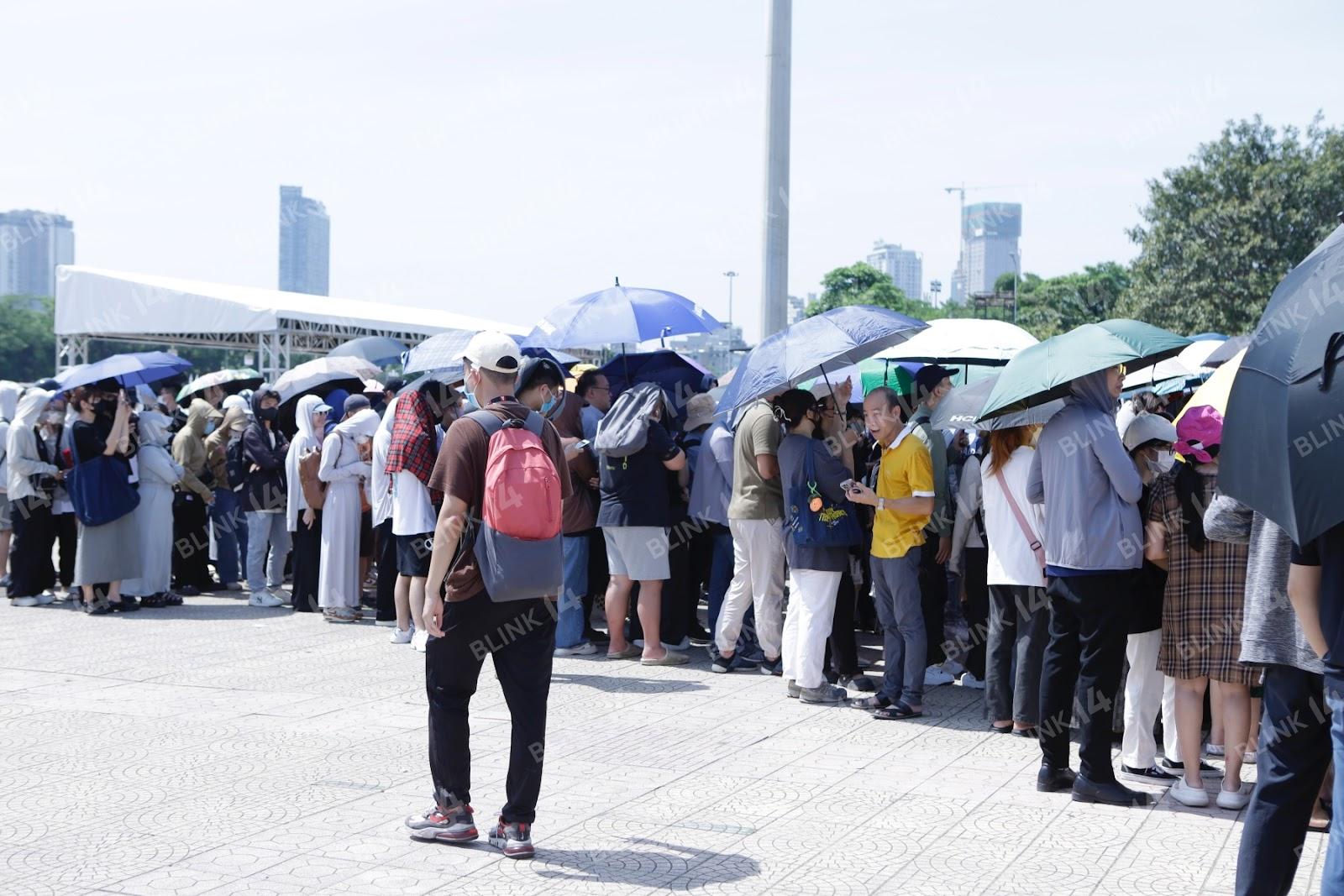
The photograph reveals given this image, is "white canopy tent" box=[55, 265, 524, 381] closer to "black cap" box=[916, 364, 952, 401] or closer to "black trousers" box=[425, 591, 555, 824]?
"black cap" box=[916, 364, 952, 401]

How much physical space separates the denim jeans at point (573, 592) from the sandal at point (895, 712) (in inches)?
110

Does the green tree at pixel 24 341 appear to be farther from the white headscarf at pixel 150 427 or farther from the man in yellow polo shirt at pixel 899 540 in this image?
the man in yellow polo shirt at pixel 899 540

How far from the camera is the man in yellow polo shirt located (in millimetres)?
7684

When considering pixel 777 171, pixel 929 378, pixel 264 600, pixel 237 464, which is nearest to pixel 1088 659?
pixel 929 378

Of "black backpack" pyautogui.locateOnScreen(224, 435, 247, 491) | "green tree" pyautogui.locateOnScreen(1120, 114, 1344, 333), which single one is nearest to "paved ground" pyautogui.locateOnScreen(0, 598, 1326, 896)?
"black backpack" pyautogui.locateOnScreen(224, 435, 247, 491)

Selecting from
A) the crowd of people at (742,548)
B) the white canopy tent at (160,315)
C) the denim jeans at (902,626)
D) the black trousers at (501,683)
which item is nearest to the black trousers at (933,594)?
the crowd of people at (742,548)

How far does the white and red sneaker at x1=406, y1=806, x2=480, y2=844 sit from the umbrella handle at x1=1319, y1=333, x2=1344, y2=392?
3448mm

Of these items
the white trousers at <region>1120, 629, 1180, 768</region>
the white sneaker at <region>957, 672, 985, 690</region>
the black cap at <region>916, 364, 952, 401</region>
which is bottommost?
the white sneaker at <region>957, 672, 985, 690</region>

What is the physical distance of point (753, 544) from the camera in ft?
29.1

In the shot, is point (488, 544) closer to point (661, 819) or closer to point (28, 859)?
point (661, 819)

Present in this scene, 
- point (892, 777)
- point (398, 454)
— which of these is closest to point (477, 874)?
point (892, 777)

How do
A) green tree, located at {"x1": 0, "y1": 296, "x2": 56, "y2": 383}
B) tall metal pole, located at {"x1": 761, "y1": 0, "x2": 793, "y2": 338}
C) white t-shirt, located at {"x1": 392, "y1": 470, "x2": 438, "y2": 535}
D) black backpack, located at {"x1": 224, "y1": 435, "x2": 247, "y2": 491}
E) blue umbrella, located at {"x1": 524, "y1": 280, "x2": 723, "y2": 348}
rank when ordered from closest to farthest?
white t-shirt, located at {"x1": 392, "y1": 470, "x2": 438, "y2": 535}, blue umbrella, located at {"x1": 524, "y1": 280, "x2": 723, "y2": 348}, black backpack, located at {"x1": 224, "y1": 435, "x2": 247, "y2": 491}, tall metal pole, located at {"x1": 761, "y1": 0, "x2": 793, "y2": 338}, green tree, located at {"x1": 0, "y1": 296, "x2": 56, "y2": 383}

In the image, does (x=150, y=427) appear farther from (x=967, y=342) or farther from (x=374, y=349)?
(x=967, y=342)

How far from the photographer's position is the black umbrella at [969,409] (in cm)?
716
